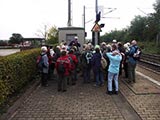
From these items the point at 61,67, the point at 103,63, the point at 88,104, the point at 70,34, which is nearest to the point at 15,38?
the point at 70,34

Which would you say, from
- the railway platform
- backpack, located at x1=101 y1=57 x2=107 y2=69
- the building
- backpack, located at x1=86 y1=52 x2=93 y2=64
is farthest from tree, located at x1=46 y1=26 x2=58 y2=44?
the railway platform

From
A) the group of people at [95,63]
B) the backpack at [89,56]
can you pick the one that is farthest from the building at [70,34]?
the backpack at [89,56]

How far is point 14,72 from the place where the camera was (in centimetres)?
977

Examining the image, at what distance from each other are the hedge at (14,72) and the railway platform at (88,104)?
462mm

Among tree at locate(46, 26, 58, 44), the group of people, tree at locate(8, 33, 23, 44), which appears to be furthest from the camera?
tree at locate(8, 33, 23, 44)

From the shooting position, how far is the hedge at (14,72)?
27.3 feet

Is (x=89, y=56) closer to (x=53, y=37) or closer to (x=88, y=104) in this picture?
(x=88, y=104)

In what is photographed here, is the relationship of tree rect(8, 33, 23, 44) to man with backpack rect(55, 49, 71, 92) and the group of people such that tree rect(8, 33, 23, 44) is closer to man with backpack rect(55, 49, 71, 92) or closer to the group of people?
the group of people

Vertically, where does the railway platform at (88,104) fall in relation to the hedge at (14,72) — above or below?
below

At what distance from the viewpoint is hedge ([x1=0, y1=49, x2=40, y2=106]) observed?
833 centimetres

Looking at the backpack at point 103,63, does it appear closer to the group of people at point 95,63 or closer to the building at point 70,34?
the group of people at point 95,63

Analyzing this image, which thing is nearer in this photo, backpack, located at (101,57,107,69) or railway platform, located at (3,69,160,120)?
railway platform, located at (3,69,160,120)

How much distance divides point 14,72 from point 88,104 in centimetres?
257

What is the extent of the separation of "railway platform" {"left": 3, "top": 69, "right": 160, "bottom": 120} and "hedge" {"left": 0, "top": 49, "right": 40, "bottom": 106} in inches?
18.2
